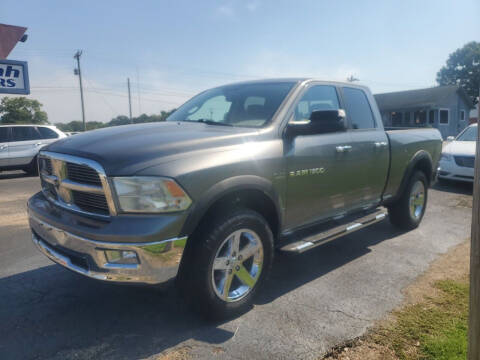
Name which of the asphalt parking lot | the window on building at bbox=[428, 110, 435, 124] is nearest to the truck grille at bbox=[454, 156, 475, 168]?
the asphalt parking lot

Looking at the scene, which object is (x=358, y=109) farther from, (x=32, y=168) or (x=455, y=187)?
(x=32, y=168)

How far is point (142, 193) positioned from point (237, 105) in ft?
5.69

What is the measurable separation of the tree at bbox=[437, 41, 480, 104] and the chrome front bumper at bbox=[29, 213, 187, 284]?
67.2 meters

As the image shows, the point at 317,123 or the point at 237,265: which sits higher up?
the point at 317,123

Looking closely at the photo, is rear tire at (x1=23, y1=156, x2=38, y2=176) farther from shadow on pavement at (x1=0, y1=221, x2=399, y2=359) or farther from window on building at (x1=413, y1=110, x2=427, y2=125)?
window on building at (x1=413, y1=110, x2=427, y2=125)

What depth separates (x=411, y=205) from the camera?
17.2ft

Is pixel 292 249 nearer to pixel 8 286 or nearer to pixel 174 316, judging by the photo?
pixel 174 316

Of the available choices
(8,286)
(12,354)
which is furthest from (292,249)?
(8,286)

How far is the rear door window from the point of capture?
12.0 m

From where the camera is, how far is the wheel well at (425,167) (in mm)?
5293

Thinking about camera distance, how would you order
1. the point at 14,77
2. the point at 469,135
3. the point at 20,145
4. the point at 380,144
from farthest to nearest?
the point at 20,145, the point at 14,77, the point at 469,135, the point at 380,144

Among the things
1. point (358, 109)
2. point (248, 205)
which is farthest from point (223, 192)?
point (358, 109)

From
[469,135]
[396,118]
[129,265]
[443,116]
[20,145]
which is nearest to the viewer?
[129,265]

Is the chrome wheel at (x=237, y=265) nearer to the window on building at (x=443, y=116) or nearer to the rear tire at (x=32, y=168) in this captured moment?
the rear tire at (x=32, y=168)
